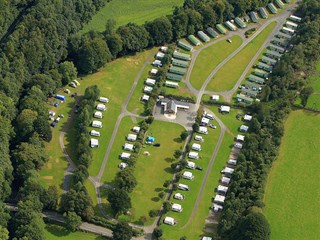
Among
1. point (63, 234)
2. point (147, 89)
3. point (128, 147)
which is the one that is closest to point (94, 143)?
point (128, 147)

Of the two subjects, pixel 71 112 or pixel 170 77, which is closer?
pixel 71 112

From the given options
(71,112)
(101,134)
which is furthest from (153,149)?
(71,112)

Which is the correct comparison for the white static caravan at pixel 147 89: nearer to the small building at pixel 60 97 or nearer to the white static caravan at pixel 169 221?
the small building at pixel 60 97

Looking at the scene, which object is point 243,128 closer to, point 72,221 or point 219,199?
point 219,199

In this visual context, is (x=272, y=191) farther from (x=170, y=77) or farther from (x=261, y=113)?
(x=170, y=77)

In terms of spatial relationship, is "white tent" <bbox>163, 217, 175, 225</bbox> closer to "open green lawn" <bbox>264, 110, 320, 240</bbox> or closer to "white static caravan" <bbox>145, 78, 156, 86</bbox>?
"open green lawn" <bbox>264, 110, 320, 240</bbox>

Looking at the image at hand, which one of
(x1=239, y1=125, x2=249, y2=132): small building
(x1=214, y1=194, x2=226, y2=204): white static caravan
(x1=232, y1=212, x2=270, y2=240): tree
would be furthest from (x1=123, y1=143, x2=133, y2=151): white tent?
(x1=232, y1=212, x2=270, y2=240): tree
